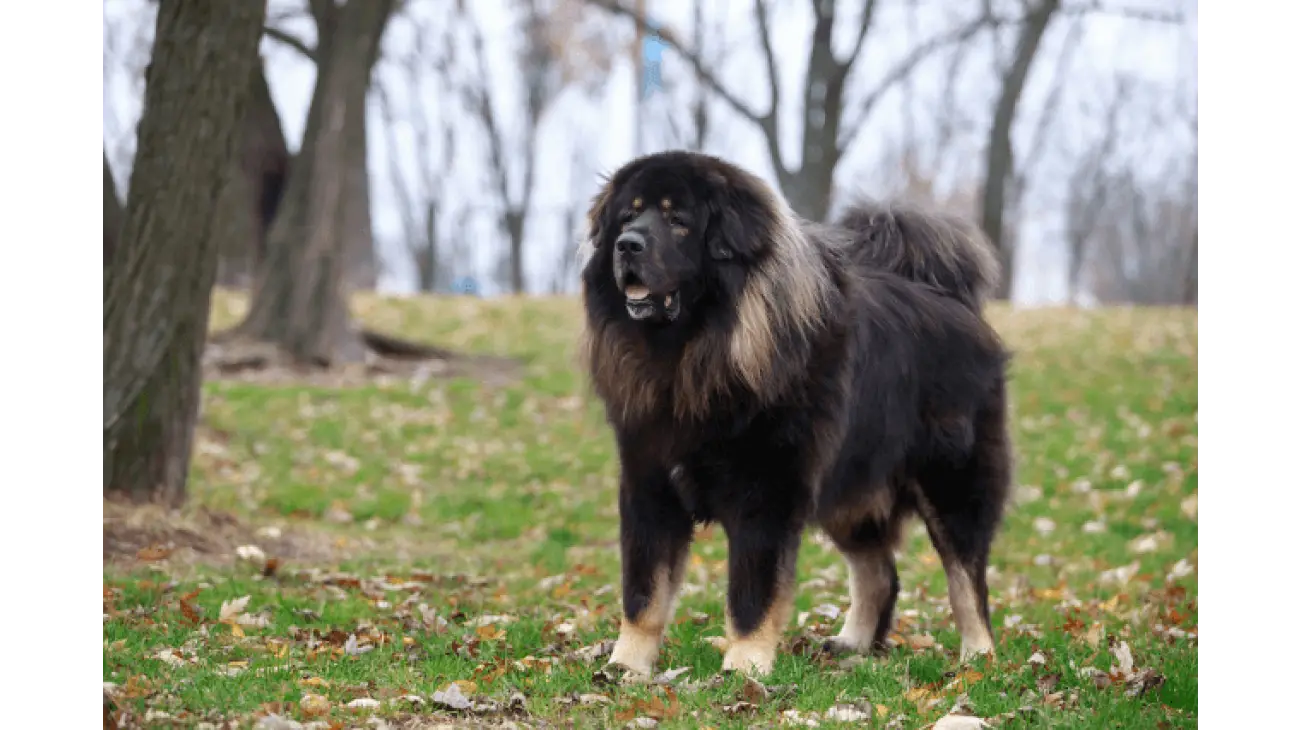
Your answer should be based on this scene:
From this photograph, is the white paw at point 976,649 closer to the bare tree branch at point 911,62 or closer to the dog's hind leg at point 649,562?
the dog's hind leg at point 649,562

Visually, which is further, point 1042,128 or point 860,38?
point 1042,128

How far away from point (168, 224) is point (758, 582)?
465cm

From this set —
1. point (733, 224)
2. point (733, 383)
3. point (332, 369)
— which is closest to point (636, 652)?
point (733, 383)

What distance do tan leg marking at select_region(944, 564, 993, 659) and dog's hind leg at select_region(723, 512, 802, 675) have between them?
1207 mm

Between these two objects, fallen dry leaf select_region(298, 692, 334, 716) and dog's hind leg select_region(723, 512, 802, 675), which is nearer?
fallen dry leaf select_region(298, 692, 334, 716)

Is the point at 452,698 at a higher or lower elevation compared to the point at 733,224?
lower

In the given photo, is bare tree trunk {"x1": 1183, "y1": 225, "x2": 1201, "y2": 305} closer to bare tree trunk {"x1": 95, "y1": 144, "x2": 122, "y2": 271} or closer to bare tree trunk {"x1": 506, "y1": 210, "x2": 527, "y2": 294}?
bare tree trunk {"x1": 95, "y1": 144, "x2": 122, "y2": 271}

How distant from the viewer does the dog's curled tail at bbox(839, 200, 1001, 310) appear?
653cm

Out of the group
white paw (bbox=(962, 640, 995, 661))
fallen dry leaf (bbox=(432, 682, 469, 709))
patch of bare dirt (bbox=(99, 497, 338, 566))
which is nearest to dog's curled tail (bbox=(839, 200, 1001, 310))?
white paw (bbox=(962, 640, 995, 661))

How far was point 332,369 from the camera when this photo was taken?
15.1 m

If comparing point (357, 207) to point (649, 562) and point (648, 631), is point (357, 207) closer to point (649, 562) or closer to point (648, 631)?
point (649, 562)
